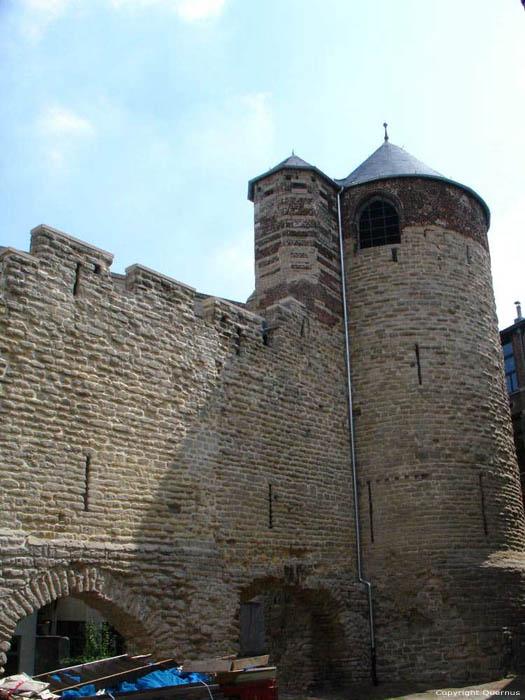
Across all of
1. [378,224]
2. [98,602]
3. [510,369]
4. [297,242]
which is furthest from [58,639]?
[510,369]

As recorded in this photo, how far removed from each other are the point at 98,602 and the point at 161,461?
2.08 m

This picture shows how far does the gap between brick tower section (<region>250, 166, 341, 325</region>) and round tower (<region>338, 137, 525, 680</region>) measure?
0.59m

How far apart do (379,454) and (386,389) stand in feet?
4.10

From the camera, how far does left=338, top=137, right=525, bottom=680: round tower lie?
43.2 feet

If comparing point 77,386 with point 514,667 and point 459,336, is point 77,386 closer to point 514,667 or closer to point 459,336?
point 459,336

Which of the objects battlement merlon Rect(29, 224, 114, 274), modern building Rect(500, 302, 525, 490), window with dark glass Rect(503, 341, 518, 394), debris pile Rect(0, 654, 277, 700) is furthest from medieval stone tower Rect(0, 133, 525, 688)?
window with dark glass Rect(503, 341, 518, 394)

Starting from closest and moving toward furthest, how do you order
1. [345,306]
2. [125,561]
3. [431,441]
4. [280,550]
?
[125,561] → [280,550] → [431,441] → [345,306]

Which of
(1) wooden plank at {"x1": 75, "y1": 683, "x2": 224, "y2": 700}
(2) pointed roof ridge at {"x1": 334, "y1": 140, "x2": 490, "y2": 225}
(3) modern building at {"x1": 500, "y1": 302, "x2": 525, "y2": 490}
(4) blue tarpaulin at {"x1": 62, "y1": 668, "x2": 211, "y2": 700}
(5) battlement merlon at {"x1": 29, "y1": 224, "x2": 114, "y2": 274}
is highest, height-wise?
(2) pointed roof ridge at {"x1": 334, "y1": 140, "x2": 490, "y2": 225}

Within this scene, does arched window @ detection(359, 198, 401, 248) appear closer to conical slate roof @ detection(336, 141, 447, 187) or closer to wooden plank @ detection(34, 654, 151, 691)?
conical slate roof @ detection(336, 141, 447, 187)

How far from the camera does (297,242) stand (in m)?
14.9

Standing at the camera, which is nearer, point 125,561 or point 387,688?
point 125,561

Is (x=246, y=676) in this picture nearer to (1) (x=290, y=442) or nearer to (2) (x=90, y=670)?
(2) (x=90, y=670)

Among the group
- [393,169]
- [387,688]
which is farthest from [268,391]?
[393,169]

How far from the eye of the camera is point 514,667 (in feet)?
43.6
